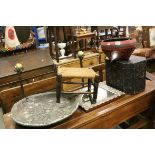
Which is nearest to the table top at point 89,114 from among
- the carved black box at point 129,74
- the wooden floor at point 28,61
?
the carved black box at point 129,74

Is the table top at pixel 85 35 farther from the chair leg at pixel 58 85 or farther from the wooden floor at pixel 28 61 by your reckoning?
the chair leg at pixel 58 85

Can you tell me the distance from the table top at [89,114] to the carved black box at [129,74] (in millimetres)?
63

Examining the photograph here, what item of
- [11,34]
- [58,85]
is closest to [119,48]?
[58,85]

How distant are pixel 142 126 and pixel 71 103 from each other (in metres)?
0.70

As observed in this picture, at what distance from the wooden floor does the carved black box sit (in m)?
1.38

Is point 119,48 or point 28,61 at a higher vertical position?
point 119,48

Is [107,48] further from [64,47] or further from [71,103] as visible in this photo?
[64,47]

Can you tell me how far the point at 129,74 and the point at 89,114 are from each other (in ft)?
1.33

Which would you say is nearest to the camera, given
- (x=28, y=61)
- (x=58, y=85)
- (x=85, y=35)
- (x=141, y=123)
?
(x=58, y=85)

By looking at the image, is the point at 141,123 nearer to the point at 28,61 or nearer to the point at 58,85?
the point at 58,85

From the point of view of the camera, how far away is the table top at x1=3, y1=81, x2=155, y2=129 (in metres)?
1.09

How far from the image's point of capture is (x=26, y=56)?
294 cm

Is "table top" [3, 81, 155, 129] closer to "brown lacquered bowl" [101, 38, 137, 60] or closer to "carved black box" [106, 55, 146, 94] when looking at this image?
"carved black box" [106, 55, 146, 94]

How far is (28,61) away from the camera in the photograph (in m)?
2.74
